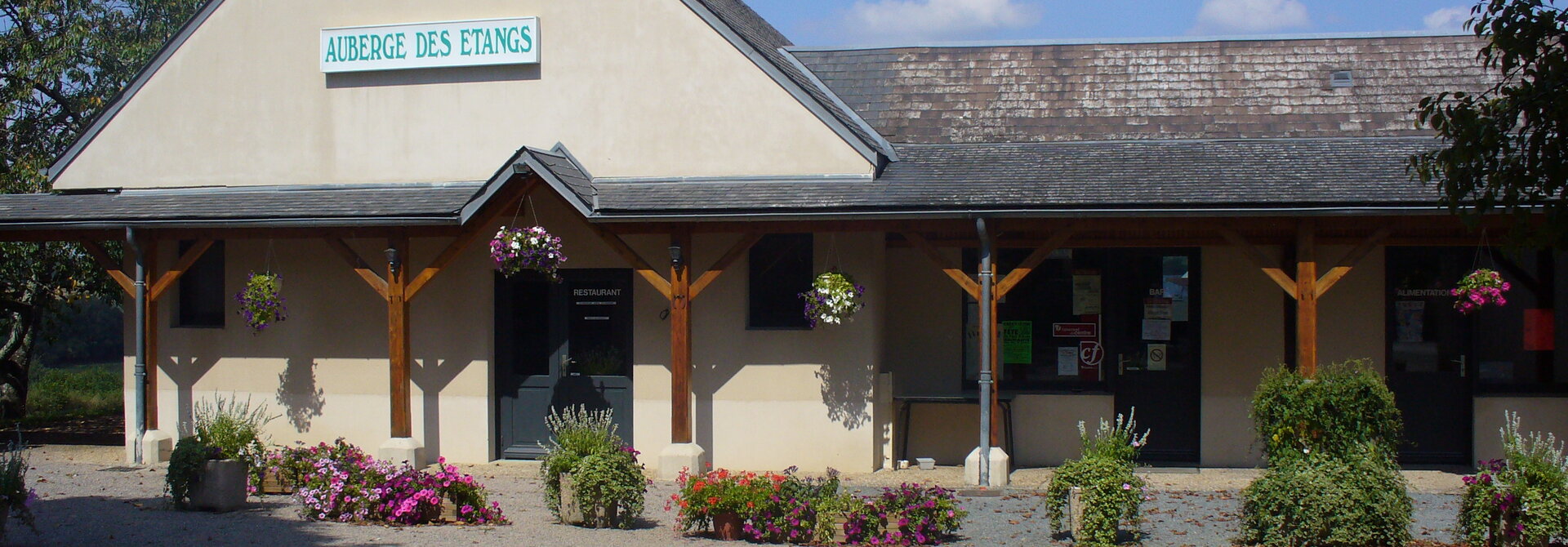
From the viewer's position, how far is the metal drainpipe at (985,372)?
10.9 meters

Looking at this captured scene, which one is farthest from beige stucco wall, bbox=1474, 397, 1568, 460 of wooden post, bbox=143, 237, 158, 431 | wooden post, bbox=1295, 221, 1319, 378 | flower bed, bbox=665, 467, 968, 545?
wooden post, bbox=143, 237, 158, 431

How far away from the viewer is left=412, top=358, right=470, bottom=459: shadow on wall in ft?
41.0

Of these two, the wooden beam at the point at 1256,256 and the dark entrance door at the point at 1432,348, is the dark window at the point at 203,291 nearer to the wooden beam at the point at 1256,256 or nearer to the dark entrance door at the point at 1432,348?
the wooden beam at the point at 1256,256

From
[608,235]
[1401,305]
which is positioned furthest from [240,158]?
[1401,305]

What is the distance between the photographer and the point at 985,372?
11.0 metres

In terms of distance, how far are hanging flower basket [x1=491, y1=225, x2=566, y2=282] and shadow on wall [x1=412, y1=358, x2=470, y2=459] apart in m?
1.88

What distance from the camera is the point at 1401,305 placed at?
11945 millimetres

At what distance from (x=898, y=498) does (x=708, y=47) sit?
5.37 meters

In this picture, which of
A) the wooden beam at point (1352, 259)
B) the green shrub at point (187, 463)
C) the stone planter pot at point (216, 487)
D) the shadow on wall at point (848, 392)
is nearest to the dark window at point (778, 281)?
the shadow on wall at point (848, 392)

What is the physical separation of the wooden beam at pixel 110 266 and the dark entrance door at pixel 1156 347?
964 cm

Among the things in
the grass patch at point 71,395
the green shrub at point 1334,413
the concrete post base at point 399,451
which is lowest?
the grass patch at point 71,395

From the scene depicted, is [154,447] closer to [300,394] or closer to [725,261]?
[300,394]

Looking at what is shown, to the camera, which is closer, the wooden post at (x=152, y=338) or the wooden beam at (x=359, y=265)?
the wooden beam at (x=359, y=265)

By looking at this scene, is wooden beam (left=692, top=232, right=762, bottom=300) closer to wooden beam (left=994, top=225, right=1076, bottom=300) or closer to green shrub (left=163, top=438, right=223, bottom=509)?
wooden beam (left=994, top=225, right=1076, bottom=300)
